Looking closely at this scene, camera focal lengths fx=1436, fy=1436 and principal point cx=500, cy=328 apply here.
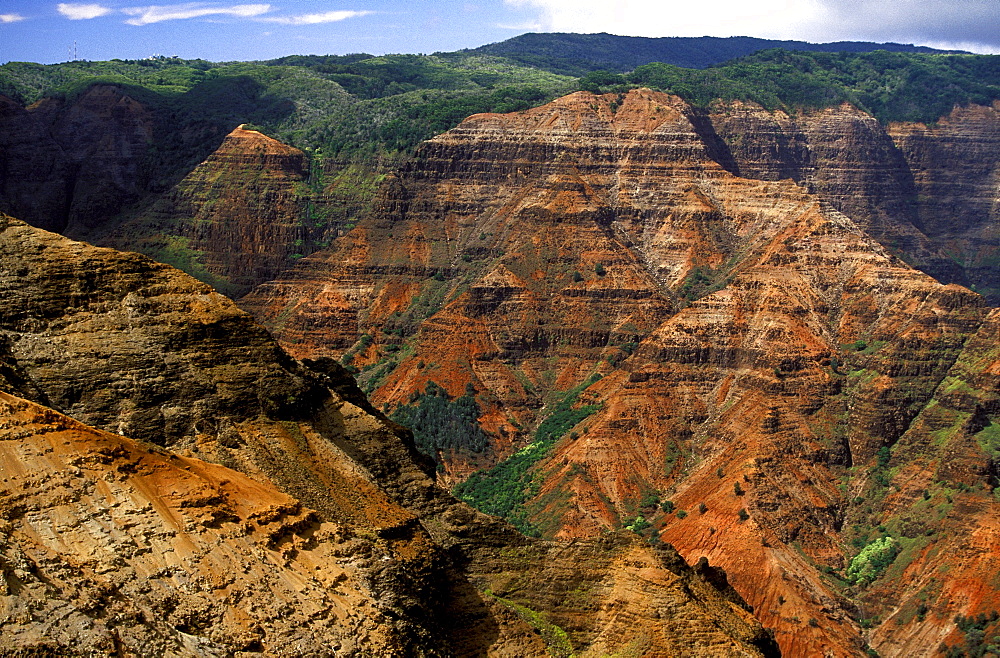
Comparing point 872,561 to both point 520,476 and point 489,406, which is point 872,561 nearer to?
point 520,476

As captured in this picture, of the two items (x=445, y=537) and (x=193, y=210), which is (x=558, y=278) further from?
(x=445, y=537)

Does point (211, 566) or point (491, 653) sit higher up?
point (211, 566)

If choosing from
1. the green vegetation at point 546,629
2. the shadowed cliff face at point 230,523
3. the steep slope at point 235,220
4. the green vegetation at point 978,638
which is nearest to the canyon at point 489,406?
the shadowed cliff face at point 230,523

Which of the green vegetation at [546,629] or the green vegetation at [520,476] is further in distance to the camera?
the green vegetation at [520,476]

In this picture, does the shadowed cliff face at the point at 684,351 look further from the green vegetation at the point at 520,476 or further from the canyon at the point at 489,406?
the green vegetation at the point at 520,476

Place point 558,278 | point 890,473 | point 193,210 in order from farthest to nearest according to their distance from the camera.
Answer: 1. point 193,210
2. point 558,278
3. point 890,473

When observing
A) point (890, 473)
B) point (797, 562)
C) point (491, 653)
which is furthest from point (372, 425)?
point (890, 473)
